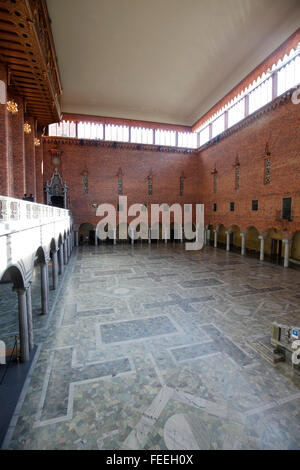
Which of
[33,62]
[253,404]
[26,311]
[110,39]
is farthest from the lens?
[110,39]

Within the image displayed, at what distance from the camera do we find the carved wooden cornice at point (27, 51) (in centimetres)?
641

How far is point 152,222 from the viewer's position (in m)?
23.2

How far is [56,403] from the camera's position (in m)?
3.69

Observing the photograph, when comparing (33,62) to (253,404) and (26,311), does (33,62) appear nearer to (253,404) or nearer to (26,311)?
(26,311)

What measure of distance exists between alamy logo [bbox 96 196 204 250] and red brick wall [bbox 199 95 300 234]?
106 inches

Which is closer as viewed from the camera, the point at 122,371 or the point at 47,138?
the point at 122,371

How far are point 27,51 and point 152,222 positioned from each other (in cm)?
1671

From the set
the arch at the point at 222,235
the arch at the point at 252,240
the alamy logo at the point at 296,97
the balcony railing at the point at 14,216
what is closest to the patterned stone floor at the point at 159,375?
the balcony railing at the point at 14,216

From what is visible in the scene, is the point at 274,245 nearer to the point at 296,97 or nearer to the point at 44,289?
the point at 296,97

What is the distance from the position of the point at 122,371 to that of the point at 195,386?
1424 millimetres

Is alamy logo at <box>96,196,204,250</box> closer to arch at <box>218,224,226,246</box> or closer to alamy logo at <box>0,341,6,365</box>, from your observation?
arch at <box>218,224,226,246</box>

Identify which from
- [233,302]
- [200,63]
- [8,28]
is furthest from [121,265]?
[200,63]

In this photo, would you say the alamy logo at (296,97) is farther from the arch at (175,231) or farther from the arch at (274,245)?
the arch at (175,231)

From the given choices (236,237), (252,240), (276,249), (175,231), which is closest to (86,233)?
(175,231)
